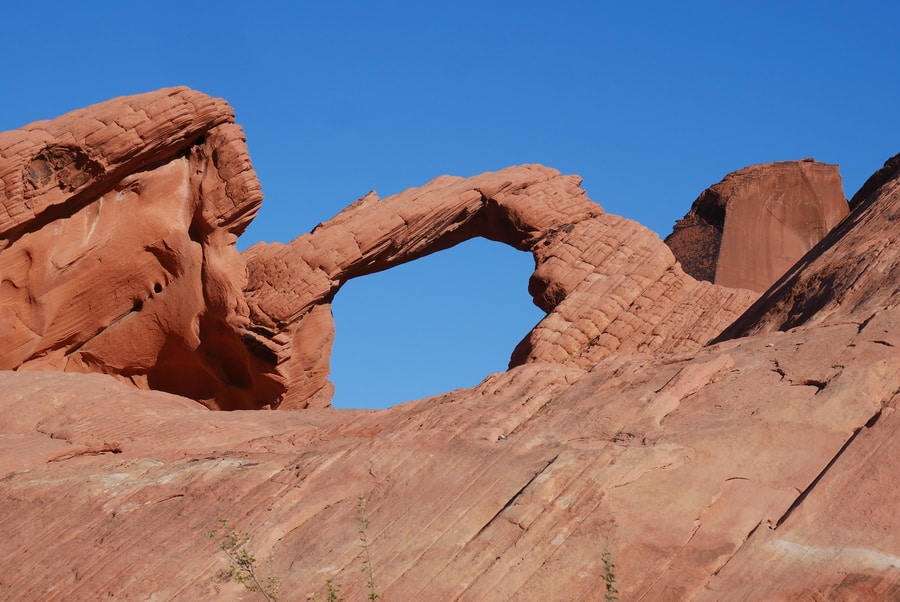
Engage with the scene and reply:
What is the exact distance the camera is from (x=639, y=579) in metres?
8.85

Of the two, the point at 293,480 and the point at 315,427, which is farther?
the point at 315,427

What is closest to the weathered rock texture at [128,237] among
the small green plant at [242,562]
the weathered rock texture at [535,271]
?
the weathered rock texture at [535,271]

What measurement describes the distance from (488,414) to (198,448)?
3.47 meters

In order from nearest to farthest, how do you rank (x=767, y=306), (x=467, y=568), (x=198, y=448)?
1. (x=467, y=568)
2. (x=198, y=448)
3. (x=767, y=306)

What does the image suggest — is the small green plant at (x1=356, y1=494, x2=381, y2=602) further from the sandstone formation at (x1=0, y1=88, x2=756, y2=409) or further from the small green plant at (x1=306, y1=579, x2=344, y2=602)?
the sandstone formation at (x1=0, y1=88, x2=756, y2=409)

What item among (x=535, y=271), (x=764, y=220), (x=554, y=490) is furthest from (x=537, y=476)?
(x=764, y=220)

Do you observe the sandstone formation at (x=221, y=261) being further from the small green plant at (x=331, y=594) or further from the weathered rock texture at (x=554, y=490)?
the small green plant at (x=331, y=594)

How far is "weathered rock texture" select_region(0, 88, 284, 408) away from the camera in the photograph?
64.2 ft

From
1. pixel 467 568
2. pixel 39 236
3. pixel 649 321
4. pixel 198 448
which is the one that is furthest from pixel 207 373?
pixel 467 568

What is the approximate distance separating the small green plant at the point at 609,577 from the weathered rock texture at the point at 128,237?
12.9 m

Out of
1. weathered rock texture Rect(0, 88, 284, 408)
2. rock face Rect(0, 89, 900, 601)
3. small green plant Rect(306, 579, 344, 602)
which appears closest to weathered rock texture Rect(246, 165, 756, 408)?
weathered rock texture Rect(0, 88, 284, 408)

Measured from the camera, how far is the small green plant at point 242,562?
9.20 meters

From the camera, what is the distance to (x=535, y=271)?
2212 cm

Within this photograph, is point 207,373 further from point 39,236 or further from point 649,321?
point 649,321
